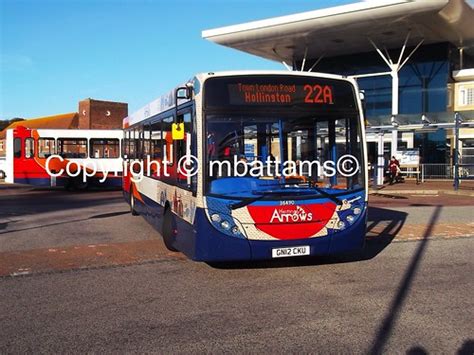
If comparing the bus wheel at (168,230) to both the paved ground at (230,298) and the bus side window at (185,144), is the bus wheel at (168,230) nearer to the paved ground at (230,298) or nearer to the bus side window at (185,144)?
the paved ground at (230,298)

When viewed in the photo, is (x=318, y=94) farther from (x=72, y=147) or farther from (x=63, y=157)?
(x=63, y=157)

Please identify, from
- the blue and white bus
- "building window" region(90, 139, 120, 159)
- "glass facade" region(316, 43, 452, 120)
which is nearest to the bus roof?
the blue and white bus

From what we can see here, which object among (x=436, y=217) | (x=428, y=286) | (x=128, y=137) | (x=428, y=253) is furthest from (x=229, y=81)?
(x=436, y=217)

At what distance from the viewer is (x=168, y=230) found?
30.3 feet

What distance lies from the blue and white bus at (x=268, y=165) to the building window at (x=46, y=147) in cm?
1859

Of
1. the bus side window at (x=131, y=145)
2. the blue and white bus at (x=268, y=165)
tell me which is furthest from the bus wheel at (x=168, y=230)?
the bus side window at (x=131, y=145)

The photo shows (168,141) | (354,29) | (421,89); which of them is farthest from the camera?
(421,89)

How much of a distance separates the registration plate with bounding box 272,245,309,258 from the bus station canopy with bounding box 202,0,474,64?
23.3m

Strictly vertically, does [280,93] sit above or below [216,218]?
above

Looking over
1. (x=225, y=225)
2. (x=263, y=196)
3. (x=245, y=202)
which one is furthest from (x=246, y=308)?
(x=263, y=196)

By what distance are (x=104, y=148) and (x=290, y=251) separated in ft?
65.3

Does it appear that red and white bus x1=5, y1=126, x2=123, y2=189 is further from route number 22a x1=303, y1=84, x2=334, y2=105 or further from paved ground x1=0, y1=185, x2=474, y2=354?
route number 22a x1=303, y1=84, x2=334, y2=105

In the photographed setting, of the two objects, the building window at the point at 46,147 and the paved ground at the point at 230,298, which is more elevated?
the building window at the point at 46,147

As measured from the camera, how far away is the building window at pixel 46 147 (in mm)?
25047
